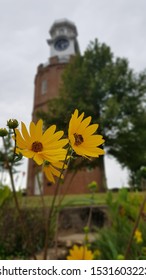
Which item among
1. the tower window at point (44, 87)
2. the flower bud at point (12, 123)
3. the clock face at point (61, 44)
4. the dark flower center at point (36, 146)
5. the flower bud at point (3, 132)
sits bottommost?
the dark flower center at point (36, 146)

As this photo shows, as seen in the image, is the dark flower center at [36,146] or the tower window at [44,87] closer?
the dark flower center at [36,146]

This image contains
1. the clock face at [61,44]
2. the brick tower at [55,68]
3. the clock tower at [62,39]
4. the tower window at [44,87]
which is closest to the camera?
the brick tower at [55,68]

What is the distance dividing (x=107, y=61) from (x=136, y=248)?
1089 centimetres

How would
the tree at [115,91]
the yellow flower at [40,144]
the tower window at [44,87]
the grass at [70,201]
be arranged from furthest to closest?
the tower window at [44,87], the tree at [115,91], the grass at [70,201], the yellow flower at [40,144]

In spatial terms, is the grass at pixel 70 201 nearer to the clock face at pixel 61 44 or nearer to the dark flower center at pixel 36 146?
the dark flower center at pixel 36 146

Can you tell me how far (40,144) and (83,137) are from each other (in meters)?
0.03

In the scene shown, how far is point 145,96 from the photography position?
10.4m

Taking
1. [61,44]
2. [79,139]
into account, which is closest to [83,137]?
[79,139]

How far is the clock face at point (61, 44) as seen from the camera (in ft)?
79.4

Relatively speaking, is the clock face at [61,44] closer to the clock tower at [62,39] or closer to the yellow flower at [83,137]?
the clock tower at [62,39]

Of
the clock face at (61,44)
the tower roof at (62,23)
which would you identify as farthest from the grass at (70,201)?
the tower roof at (62,23)

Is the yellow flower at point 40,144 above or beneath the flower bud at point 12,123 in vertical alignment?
beneath

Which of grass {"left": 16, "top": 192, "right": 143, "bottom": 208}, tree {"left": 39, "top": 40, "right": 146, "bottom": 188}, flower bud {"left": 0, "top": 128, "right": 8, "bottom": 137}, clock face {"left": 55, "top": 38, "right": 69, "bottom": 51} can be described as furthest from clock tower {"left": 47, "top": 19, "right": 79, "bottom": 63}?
flower bud {"left": 0, "top": 128, "right": 8, "bottom": 137}

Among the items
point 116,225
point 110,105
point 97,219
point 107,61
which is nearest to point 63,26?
point 107,61
